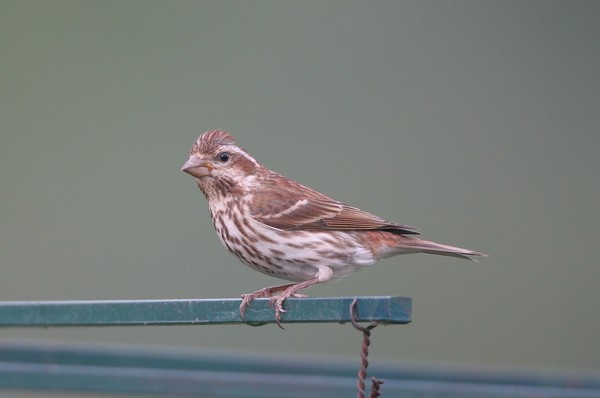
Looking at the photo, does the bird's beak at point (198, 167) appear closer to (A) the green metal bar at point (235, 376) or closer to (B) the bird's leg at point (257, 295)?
(B) the bird's leg at point (257, 295)

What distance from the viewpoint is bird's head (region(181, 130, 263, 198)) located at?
696cm

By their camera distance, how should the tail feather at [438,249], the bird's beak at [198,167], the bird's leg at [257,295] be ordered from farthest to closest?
the bird's beak at [198,167], the tail feather at [438,249], the bird's leg at [257,295]

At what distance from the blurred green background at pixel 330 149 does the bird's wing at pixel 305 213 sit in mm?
3592

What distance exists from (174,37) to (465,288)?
157 inches

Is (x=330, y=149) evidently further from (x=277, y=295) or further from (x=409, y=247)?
(x=277, y=295)

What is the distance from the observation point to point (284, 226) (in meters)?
6.72

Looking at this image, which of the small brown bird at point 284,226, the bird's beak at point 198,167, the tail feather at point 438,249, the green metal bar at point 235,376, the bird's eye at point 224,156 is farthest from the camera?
the bird's eye at point 224,156

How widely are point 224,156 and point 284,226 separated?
1.93 feet

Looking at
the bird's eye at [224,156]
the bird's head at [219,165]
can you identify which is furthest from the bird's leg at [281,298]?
the bird's eye at [224,156]

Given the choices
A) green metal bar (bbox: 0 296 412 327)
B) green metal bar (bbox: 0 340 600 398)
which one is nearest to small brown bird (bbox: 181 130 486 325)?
green metal bar (bbox: 0 340 600 398)

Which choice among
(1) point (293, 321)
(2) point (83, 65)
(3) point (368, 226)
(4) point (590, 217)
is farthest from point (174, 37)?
(1) point (293, 321)

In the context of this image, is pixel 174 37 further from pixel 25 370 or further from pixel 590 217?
pixel 25 370

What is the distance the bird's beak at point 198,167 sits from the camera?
6.92 meters

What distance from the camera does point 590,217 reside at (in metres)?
13.0
